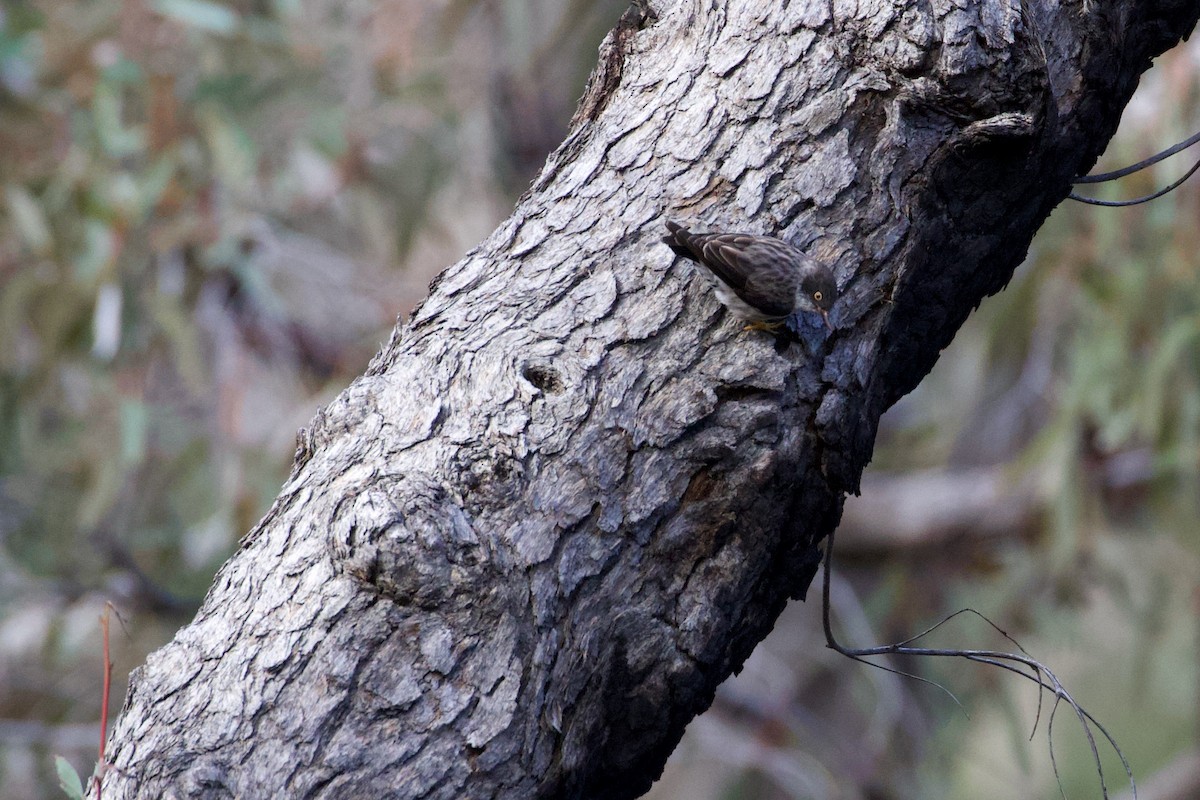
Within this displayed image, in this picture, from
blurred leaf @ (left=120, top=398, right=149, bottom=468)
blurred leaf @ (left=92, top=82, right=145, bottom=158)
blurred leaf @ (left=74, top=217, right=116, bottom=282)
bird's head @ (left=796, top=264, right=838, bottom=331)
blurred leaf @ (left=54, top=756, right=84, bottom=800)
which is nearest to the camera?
blurred leaf @ (left=54, top=756, right=84, bottom=800)

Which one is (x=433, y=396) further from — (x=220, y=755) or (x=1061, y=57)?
(x=1061, y=57)

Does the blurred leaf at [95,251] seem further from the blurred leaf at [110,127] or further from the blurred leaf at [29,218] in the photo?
the blurred leaf at [110,127]

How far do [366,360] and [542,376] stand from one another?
3.29 metres

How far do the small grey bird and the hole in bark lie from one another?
193 mm

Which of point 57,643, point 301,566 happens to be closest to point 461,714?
point 301,566

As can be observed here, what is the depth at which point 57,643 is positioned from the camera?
3.90 m

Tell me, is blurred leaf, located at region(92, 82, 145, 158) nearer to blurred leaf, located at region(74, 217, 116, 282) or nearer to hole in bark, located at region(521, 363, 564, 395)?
blurred leaf, located at region(74, 217, 116, 282)

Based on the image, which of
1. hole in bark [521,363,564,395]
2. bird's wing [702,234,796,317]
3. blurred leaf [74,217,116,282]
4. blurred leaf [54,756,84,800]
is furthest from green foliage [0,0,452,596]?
bird's wing [702,234,796,317]

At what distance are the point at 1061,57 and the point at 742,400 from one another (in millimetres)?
584

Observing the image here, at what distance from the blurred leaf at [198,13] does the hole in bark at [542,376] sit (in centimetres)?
299

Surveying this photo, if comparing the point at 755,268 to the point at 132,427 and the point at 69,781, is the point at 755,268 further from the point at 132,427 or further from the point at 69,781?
the point at 132,427

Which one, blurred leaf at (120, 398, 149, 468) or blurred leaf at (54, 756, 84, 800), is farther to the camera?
blurred leaf at (120, 398, 149, 468)

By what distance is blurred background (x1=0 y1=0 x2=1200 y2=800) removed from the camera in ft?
12.0

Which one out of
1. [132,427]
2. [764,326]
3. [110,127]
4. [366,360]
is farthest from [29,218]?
[764,326]
